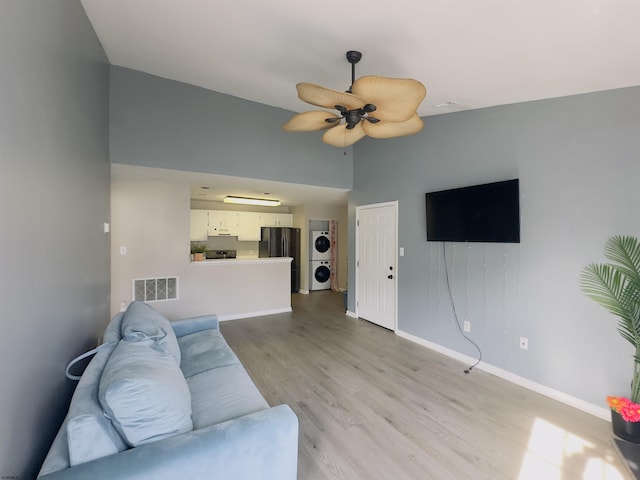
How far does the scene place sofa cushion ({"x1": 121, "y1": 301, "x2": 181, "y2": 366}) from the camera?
5.80 feet

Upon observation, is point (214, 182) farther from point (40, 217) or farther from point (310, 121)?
point (40, 217)

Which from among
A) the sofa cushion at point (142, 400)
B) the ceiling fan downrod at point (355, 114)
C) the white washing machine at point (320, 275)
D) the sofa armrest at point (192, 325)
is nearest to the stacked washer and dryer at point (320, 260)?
the white washing machine at point (320, 275)

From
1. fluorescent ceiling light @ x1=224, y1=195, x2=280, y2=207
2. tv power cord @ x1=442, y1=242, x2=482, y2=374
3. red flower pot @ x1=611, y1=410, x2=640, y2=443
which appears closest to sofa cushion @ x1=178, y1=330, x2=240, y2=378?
tv power cord @ x1=442, y1=242, x2=482, y2=374

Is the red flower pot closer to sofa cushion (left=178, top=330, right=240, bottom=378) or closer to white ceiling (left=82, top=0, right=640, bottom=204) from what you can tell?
white ceiling (left=82, top=0, right=640, bottom=204)

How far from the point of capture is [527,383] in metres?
2.76

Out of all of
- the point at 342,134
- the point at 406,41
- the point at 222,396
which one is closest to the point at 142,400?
the point at 222,396

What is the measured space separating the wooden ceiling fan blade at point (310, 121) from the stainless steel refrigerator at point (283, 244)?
16.1 feet

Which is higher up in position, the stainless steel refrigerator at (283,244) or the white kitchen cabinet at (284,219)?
the white kitchen cabinet at (284,219)

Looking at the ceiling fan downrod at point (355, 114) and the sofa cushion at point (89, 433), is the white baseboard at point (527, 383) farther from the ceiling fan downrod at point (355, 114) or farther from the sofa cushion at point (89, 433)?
the sofa cushion at point (89, 433)

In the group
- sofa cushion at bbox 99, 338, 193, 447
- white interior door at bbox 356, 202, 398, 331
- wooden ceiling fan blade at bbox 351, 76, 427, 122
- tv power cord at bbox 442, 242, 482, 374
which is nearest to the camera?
sofa cushion at bbox 99, 338, 193, 447

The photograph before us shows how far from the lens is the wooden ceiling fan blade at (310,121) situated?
213cm

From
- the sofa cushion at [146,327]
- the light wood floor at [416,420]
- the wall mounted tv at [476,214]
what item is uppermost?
the wall mounted tv at [476,214]

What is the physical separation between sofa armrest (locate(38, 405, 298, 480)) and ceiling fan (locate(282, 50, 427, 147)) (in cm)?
180

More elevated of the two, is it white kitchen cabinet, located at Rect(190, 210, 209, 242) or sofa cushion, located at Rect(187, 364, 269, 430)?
white kitchen cabinet, located at Rect(190, 210, 209, 242)
